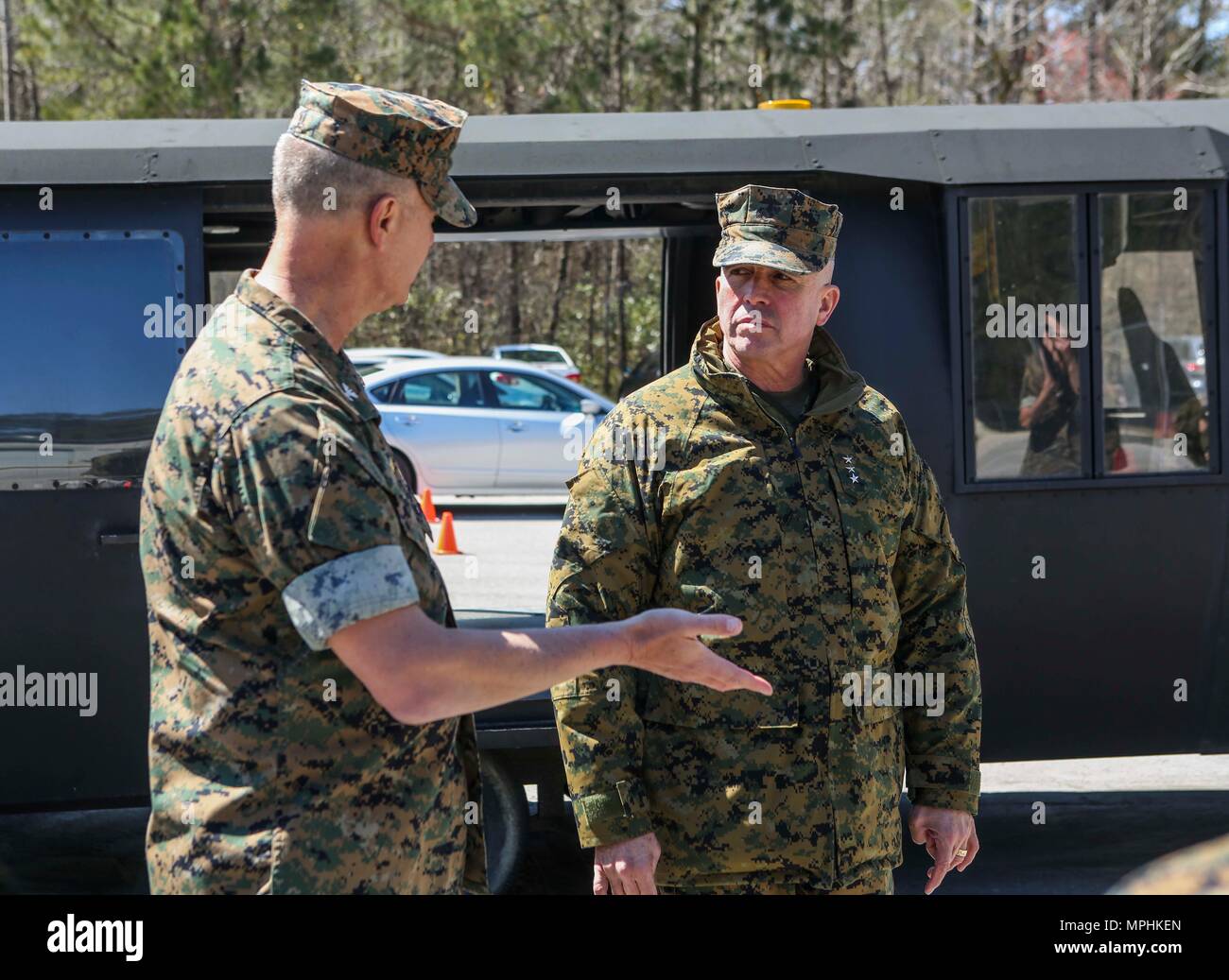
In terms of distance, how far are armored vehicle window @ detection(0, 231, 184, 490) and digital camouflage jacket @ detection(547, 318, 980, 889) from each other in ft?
6.84

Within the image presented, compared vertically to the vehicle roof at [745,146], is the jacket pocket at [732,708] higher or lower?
lower

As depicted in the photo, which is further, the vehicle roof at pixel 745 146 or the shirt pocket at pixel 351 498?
the vehicle roof at pixel 745 146

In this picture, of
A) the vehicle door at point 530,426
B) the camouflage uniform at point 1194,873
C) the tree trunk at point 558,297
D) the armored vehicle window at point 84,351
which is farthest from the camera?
the tree trunk at point 558,297

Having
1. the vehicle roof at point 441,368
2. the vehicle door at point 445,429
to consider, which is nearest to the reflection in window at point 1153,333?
the vehicle roof at point 441,368

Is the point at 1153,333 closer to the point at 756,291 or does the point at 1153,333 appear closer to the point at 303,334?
the point at 756,291

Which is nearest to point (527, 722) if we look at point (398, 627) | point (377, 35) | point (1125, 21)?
point (398, 627)

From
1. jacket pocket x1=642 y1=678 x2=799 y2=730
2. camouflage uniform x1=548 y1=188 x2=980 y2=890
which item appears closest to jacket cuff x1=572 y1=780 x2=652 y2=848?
camouflage uniform x1=548 y1=188 x2=980 y2=890

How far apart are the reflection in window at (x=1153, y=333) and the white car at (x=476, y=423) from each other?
941 centimetres

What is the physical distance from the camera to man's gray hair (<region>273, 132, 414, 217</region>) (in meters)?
1.85

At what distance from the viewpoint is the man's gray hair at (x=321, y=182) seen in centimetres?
185

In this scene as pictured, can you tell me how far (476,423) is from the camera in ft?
46.9

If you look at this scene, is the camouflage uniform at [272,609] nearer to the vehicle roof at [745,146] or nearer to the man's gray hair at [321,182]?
the man's gray hair at [321,182]
